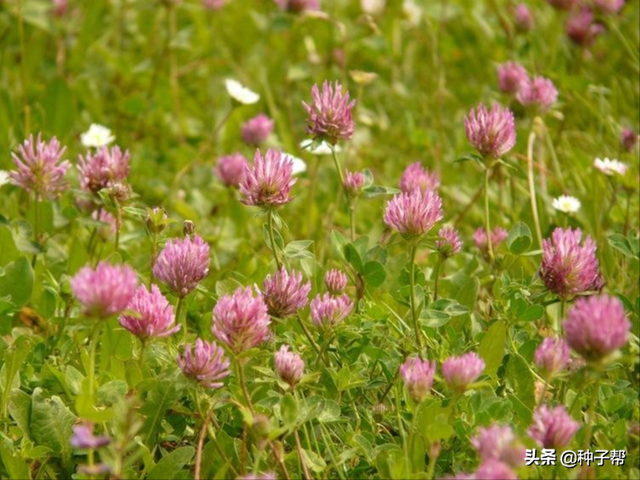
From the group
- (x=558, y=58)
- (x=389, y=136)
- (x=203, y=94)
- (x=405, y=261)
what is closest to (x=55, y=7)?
(x=203, y=94)

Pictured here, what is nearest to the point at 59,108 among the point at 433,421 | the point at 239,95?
the point at 239,95

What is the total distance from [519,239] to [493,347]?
0.23m

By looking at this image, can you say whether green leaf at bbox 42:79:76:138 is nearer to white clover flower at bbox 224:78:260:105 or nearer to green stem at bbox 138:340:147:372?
white clover flower at bbox 224:78:260:105

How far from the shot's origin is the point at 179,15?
12.5 ft

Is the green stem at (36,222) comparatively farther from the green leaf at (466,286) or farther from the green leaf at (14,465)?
the green leaf at (466,286)

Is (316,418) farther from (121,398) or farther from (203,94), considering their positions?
(203,94)

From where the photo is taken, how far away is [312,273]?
1989 mm

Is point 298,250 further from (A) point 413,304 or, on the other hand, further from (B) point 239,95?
(B) point 239,95

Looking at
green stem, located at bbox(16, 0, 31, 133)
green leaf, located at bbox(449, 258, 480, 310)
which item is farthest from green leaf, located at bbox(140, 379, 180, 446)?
green stem, located at bbox(16, 0, 31, 133)

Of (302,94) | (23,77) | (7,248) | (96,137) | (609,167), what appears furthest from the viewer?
Answer: (302,94)

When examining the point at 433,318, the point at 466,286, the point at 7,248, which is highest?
the point at 433,318

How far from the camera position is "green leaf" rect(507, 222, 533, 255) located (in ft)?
→ 5.82

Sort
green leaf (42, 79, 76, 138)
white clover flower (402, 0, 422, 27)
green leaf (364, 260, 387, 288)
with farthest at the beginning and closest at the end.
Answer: white clover flower (402, 0, 422, 27) → green leaf (42, 79, 76, 138) → green leaf (364, 260, 387, 288)

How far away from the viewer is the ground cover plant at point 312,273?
1.42 meters
